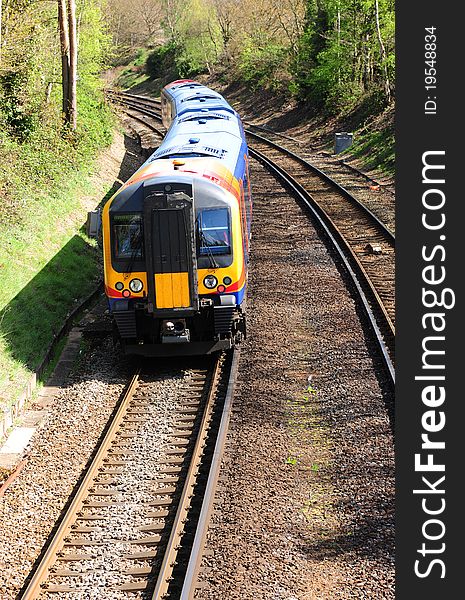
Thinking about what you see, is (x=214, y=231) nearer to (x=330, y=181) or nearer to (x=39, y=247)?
(x=39, y=247)

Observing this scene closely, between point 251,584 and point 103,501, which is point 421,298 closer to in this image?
point 251,584

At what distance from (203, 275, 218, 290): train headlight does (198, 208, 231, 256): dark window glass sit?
0.36 meters

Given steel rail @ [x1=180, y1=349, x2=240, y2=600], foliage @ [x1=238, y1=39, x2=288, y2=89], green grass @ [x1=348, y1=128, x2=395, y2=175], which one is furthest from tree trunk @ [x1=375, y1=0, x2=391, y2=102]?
steel rail @ [x1=180, y1=349, x2=240, y2=600]

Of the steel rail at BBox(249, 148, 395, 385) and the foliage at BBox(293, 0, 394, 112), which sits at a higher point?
the foliage at BBox(293, 0, 394, 112)

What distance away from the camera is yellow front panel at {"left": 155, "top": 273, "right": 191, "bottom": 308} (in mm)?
12609

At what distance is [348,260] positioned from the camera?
60.7 ft

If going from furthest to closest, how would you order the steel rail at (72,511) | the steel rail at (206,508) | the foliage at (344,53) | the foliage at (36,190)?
the foliage at (344,53) < the foliage at (36,190) < the steel rail at (72,511) < the steel rail at (206,508)

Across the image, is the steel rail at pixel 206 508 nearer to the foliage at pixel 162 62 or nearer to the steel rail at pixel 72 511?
the steel rail at pixel 72 511

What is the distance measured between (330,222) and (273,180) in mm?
7857

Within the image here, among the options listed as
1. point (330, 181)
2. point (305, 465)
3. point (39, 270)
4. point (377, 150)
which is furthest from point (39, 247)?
point (377, 150)

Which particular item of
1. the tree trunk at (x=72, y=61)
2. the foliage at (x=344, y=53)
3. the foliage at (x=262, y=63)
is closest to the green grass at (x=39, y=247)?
the tree trunk at (x=72, y=61)

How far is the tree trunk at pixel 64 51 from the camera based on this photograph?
2636cm

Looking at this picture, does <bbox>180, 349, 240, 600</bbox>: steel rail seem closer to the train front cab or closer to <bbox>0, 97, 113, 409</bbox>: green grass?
the train front cab

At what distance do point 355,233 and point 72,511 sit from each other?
1336cm
